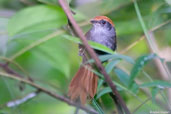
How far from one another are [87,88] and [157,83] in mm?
300

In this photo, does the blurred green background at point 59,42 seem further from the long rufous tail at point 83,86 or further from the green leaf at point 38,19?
the long rufous tail at point 83,86

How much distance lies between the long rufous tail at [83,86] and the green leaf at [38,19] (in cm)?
61

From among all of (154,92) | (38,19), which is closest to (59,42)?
(38,19)

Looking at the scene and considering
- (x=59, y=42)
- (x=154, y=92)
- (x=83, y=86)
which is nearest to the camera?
(x=154, y=92)

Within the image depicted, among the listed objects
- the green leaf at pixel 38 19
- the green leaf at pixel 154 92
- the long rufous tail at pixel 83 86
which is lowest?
the green leaf at pixel 154 92

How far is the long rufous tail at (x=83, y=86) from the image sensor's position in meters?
1.46

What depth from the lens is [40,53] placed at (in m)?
2.49

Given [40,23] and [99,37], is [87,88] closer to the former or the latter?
[99,37]

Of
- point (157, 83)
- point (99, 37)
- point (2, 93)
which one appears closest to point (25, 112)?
point (2, 93)

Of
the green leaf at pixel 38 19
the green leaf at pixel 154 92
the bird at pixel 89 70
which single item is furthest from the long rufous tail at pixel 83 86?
the green leaf at pixel 38 19

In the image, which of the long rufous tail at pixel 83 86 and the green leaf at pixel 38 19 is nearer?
the long rufous tail at pixel 83 86

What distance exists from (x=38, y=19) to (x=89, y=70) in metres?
0.74

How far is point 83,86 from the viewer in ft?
5.09

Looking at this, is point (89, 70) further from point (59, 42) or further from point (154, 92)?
point (59, 42)
